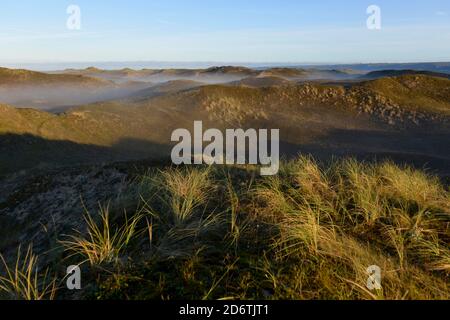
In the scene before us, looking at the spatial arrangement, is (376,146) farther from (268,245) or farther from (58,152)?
(268,245)

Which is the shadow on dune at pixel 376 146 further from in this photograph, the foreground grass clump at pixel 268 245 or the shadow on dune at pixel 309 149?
the foreground grass clump at pixel 268 245

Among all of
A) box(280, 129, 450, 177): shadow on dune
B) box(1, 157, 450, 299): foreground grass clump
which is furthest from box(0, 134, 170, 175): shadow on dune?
box(1, 157, 450, 299): foreground grass clump

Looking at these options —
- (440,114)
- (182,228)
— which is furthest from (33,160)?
(440,114)

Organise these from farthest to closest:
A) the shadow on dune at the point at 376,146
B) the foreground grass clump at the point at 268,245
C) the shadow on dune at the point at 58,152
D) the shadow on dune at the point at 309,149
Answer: the shadow on dune at the point at 376,146
the shadow on dune at the point at 58,152
the shadow on dune at the point at 309,149
the foreground grass clump at the point at 268,245

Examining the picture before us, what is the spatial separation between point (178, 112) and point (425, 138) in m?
17.4

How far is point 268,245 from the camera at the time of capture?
16.9ft

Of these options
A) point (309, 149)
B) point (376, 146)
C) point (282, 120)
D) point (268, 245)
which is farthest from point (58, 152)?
point (268, 245)

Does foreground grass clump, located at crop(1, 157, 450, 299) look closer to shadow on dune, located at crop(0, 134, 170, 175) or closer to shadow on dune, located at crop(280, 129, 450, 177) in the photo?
shadow on dune, located at crop(0, 134, 170, 175)

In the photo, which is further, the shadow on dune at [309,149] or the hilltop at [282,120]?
the hilltop at [282,120]

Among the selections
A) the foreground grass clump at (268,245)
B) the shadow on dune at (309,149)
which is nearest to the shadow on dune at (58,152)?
the shadow on dune at (309,149)

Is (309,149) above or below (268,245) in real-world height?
below

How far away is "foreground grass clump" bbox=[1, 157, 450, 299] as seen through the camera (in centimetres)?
430

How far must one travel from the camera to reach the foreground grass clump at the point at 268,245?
430 centimetres
